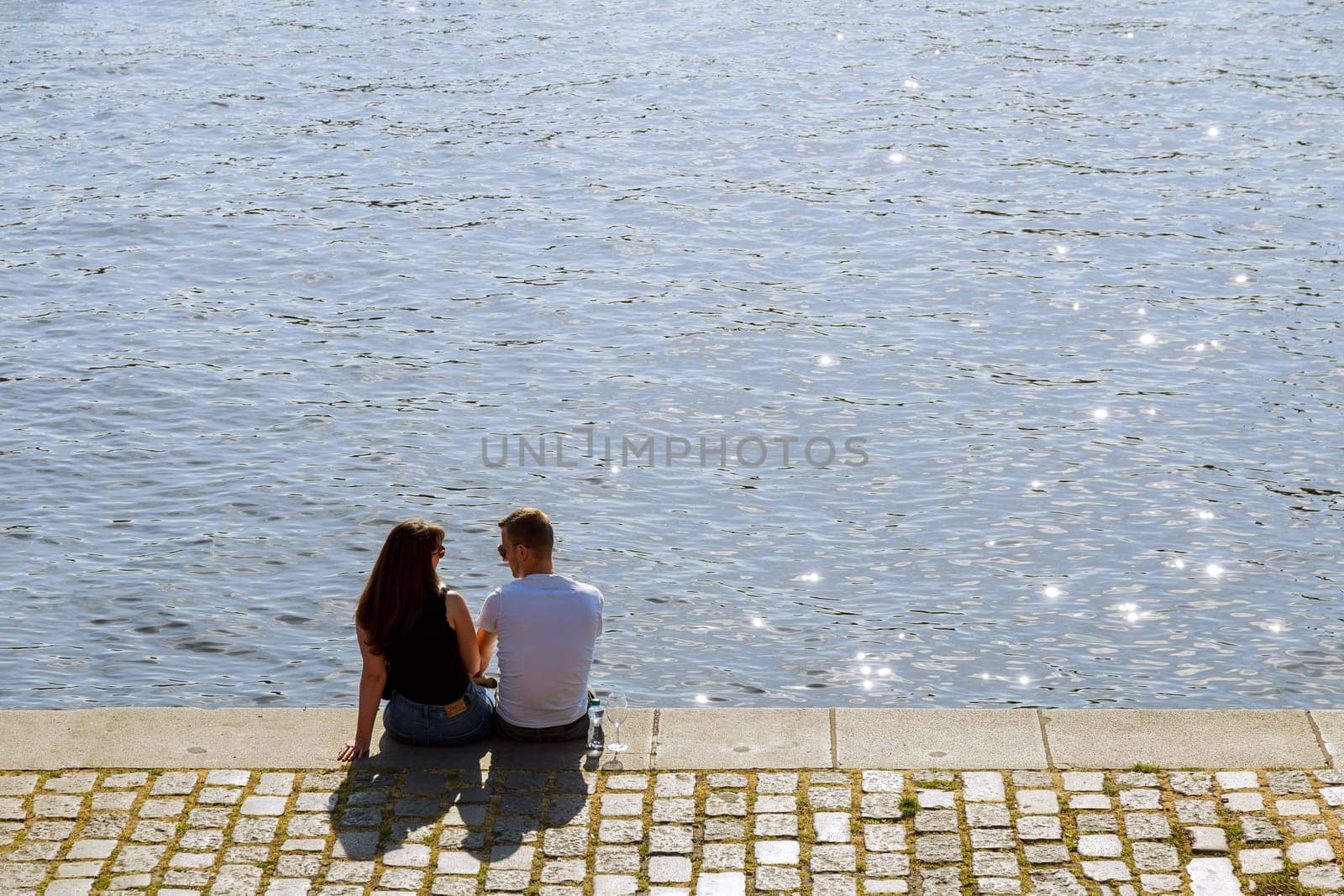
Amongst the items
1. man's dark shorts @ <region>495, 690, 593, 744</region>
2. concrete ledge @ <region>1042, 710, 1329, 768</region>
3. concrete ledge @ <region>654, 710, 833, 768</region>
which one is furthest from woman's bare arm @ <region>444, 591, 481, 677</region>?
concrete ledge @ <region>1042, 710, 1329, 768</region>

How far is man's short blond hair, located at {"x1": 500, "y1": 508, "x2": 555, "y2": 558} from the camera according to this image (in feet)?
29.9

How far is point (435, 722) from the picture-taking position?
9000mm

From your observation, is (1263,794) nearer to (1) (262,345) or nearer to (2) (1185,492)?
(2) (1185,492)

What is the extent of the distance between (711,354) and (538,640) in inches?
413

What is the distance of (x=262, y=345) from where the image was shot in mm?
19781

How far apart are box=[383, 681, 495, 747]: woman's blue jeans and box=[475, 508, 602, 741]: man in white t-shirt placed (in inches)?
5.8

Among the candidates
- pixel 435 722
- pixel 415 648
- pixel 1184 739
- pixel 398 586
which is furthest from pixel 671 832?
pixel 1184 739

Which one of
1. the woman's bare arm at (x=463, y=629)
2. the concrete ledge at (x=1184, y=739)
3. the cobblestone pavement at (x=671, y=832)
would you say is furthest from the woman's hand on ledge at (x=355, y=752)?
the concrete ledge at (x=1184, y=739)

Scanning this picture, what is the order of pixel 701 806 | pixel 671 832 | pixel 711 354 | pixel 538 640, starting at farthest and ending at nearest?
pixel 711 354 < pixel 538 640 < pixel 701 806 < pixel 671 832

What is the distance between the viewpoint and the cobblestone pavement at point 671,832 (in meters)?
7.75

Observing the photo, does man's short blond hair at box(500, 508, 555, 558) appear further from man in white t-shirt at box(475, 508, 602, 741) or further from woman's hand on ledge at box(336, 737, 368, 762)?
woman's hand on ledge at box(336, 737, 368, 762)

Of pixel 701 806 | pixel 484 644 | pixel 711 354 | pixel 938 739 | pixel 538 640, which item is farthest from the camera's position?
pixel 711 354

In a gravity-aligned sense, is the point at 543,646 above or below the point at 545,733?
above

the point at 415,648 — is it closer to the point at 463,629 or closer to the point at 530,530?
the point at 463,629
